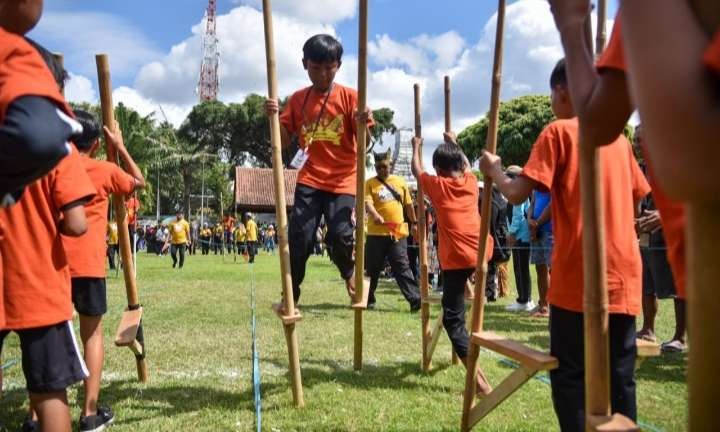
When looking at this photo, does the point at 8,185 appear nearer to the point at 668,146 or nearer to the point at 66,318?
the point at 66,318

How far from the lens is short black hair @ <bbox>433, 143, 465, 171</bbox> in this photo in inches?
209

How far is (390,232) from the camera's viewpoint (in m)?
9.39

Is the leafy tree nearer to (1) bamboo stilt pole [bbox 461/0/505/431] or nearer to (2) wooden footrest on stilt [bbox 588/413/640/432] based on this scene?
(1) bamboo stilt pole [bbox 461/0/505/431]

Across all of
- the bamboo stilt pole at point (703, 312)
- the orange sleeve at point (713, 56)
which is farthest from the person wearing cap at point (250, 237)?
the orange sleeve at point (713, 56)

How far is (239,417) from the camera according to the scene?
4.04 meters

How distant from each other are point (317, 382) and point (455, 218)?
6.24 ft

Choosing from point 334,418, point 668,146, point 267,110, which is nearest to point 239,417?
point 334,418

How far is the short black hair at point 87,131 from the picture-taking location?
386cm

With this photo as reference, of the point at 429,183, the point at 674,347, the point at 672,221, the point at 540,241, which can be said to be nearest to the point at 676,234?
the point at 672,221

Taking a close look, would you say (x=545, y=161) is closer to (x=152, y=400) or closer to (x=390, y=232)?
(x=152, y=400)

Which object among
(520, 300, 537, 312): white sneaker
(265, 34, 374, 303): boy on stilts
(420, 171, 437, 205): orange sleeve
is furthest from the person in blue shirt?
(265, 34, 374, 303): boy on stilts

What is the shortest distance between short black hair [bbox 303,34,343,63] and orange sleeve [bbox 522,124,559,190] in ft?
8.40

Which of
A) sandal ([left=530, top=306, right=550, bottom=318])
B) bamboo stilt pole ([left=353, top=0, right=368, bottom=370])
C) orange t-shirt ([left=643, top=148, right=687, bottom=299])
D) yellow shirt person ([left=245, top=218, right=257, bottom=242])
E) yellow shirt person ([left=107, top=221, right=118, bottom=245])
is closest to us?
orange t-shirt ([left=643, top=148, right=687, bottom=299])

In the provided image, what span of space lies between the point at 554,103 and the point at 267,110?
2182 mm
